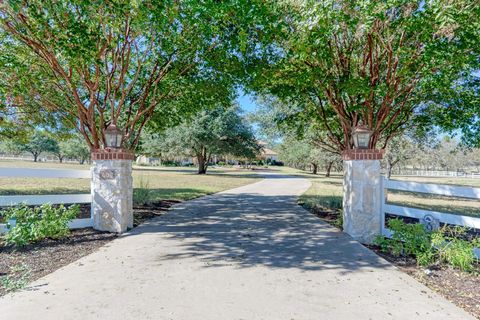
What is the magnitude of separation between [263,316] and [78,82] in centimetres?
921

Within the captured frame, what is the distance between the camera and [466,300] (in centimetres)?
357

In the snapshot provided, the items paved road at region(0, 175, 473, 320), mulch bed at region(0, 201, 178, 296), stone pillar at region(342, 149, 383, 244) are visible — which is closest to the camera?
paved road at region(0, 175, 473, 320)

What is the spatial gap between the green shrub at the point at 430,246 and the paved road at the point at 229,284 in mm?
537

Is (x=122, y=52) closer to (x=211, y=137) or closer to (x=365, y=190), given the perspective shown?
(x=365, y=190)

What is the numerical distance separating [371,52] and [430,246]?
4.84 metres

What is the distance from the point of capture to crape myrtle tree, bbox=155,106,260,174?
29.7 meters

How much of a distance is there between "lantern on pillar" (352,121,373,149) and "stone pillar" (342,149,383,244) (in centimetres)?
14

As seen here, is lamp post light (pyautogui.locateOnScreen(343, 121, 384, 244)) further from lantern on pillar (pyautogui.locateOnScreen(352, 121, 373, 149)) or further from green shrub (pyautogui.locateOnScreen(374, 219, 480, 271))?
green shrub (pyautogui.locateOnScreen(374, 219, 480, 271))

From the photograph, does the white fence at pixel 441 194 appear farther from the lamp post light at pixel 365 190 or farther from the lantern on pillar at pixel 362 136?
the lantern on pillar at pixel 362 136

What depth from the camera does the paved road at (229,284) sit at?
320 cm

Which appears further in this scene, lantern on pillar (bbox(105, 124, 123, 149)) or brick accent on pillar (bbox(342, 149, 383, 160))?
lantern on pillar (bbox(105, 124, 123, 149))

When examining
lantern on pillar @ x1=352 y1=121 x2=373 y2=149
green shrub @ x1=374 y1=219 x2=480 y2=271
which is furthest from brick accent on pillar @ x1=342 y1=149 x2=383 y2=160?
→ green shrub @ x1=374 y1=219 x2=480 y2=271

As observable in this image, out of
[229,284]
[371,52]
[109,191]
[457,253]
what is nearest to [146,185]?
[109,191]

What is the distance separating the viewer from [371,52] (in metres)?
7.30
